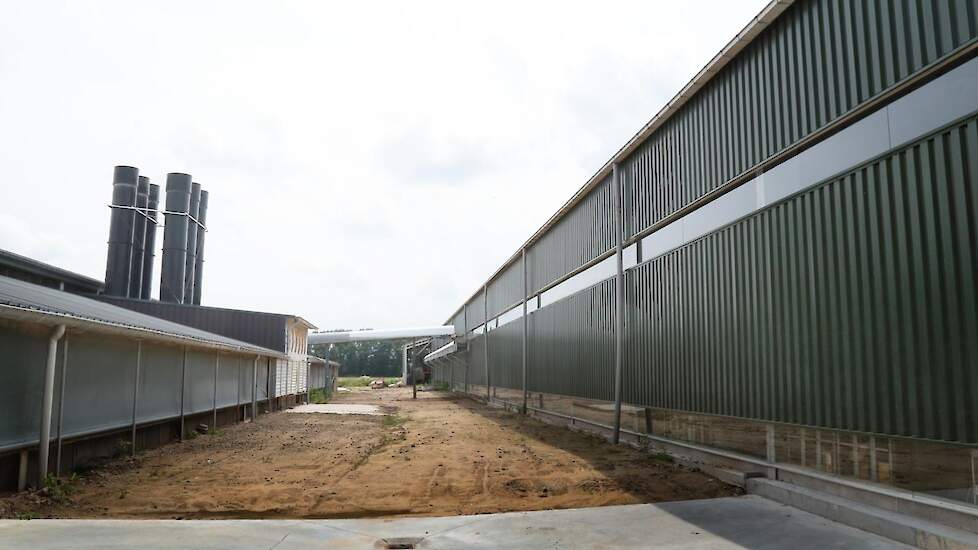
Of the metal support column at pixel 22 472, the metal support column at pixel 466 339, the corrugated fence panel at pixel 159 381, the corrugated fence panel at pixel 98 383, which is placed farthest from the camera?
the metal support column at pixel 466 339

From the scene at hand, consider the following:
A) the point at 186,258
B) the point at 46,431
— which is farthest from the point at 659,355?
the point at 186,258

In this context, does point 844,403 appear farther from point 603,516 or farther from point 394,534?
point 394,534

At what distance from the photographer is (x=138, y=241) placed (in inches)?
1219

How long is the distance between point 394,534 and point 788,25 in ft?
26.0

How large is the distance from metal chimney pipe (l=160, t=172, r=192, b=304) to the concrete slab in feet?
90.2

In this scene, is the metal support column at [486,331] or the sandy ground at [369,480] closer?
the sandy ground at [369,480]

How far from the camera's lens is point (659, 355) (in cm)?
1276

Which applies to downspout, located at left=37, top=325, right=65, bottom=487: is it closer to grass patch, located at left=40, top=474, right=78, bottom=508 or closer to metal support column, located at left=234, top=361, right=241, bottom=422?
grass patch, located at left=40, top=474, right=78, bottom=508

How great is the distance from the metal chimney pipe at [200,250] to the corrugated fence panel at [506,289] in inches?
598

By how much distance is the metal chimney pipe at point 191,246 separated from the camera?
33266 millimetres

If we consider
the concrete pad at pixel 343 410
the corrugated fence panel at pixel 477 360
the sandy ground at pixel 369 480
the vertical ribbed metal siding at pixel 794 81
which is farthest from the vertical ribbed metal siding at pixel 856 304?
the corrugated fence panel at pixel 477 360

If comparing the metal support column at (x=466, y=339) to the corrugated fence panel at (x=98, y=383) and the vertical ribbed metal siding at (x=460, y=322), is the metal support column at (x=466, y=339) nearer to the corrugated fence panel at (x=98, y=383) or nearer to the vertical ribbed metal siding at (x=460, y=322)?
the vertical ribbed metal siding at (x=460, y=322)

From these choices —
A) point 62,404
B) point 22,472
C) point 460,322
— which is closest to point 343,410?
point 460,322

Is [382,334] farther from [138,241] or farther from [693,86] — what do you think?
[693,86]
